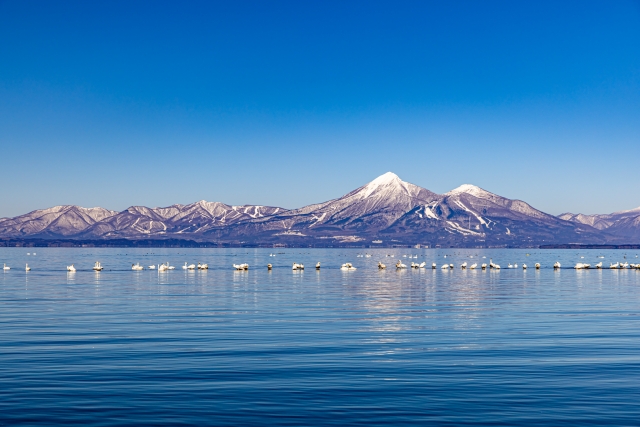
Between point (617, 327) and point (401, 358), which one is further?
point (617, 327)

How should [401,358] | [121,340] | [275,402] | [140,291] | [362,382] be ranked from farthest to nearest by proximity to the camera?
[140,291], [121,340], [401,358], [362,382], [275,402]

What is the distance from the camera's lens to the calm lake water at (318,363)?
774 inches

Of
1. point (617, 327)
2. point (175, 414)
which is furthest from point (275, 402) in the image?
point (617, 327)

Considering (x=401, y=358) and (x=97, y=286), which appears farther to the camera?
(x=97, y=286)

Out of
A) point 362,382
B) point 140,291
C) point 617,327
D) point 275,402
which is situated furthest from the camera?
point 140,291

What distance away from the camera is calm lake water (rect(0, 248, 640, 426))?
1967 centimetres

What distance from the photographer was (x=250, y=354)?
28969 mm

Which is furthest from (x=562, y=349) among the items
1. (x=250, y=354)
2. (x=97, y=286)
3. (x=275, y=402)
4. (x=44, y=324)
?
(x=97, y=286)

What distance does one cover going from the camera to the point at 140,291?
65062 millimetres

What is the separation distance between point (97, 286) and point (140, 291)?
850 centimetres

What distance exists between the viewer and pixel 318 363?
88.2 feet

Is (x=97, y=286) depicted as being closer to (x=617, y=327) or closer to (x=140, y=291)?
(x=140, y=291)

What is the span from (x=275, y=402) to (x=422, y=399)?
4067 mm

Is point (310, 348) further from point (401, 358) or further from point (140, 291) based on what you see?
point (140, 291)
